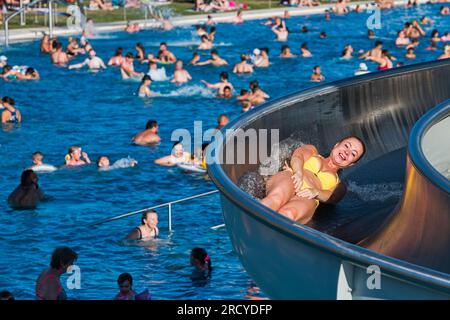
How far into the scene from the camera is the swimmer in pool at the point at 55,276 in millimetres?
11984

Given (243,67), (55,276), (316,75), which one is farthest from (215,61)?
(55,276)

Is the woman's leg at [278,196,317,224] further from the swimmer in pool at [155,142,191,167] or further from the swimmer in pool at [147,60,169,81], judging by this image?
the swimmer in pool at [147,60,169,81]

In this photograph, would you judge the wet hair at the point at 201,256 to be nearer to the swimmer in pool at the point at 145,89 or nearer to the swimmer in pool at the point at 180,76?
the swimmer in pool at the point at 145,89

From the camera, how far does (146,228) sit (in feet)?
49.3

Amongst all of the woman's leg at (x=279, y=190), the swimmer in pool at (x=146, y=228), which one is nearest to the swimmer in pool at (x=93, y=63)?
the swimmer in pool at (x=146, y=228)

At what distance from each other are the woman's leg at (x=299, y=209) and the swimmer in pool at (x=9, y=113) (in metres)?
13.7

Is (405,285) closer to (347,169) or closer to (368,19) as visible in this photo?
(347,169)

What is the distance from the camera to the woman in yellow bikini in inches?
403

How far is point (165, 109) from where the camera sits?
993 inches

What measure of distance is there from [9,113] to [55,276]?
11631 millimetres

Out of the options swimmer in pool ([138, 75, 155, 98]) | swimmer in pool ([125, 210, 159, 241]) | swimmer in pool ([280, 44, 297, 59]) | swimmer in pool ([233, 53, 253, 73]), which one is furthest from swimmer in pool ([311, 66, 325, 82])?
swimmer in pool ([125, 210, 159, 241])

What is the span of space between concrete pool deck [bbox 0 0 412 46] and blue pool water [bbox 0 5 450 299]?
88 centimetres

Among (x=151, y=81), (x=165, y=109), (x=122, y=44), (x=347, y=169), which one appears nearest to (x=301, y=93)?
(x=347, y=169)
